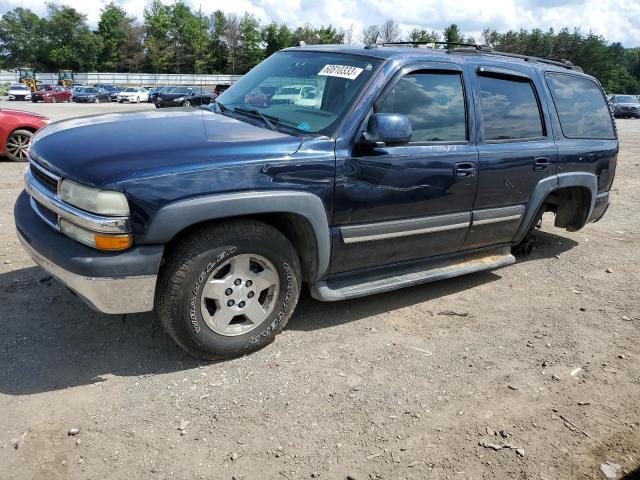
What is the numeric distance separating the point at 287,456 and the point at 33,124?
9191 mm

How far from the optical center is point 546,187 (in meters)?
4.69

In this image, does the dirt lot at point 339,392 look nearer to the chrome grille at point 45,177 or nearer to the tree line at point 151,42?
the chrome grille at point 45,177

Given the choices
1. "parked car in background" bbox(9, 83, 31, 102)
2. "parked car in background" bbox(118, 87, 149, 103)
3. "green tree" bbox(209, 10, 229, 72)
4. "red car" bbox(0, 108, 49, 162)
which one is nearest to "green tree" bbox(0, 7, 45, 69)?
"green tree" bbox(209, 10, 229, 72)

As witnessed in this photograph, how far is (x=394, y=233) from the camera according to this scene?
12.4 feet

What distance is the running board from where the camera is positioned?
12.0 feet

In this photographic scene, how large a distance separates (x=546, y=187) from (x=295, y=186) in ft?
8.42

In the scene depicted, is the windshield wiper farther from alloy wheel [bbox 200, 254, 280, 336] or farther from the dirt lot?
the dirt lot

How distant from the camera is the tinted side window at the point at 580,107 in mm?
4875

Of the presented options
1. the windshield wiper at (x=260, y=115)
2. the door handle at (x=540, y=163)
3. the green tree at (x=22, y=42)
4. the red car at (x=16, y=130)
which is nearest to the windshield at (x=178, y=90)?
the red car at (x=16, y=130)

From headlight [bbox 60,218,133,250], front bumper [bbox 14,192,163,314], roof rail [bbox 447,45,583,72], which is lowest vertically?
front bumper [bbox 14,192,163,314]

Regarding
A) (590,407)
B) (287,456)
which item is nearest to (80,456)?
(287,456)

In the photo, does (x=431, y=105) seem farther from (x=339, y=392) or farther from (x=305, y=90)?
(x=339, y=392)

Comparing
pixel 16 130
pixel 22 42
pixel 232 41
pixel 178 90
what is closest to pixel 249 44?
pixel 232 41

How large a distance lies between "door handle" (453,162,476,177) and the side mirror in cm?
67
